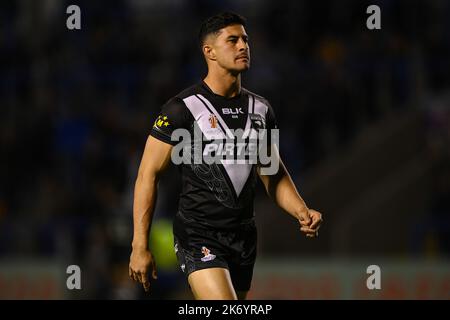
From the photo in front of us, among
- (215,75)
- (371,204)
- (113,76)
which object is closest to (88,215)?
(113,76)

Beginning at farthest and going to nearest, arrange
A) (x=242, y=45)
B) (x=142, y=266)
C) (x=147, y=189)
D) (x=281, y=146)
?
(x=281, y=146)
(x=242, y=45)
(x=147, y=189)
(x=142, y=266)

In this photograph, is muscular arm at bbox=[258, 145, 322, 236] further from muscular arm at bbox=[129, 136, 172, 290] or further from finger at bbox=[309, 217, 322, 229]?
muscular arm at bbox=[129, 136, 172, 290]

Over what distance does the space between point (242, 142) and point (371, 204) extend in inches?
264

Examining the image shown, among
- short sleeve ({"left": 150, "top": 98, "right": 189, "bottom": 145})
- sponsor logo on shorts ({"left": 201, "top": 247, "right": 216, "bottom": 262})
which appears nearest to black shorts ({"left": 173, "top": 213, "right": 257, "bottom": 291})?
sponsor logo on shorts ({"left": 201, "top": 247, "right": 216, "bottom": 262})

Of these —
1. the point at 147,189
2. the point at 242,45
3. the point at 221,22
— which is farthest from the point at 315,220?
the point at 221,22

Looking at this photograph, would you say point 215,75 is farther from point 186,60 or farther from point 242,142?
point 186,60

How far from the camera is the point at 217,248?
257 inches

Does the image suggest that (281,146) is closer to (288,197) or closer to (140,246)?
(288,197)

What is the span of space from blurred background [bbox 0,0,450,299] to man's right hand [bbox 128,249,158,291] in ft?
19.6

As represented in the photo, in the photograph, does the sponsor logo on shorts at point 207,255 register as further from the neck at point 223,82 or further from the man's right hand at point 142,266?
the neck at point 223,82

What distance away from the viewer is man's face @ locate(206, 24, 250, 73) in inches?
258

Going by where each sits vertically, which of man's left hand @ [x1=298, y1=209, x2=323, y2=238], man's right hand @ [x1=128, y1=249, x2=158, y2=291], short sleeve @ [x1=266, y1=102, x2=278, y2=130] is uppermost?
short sleeve @ [x1=266, y1=102, x2=278, y2=130]

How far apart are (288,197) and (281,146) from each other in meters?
6.81

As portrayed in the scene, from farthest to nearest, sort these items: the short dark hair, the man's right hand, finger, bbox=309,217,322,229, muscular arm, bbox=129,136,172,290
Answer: the short dark hair, finger, bbox=309,217,322,229, muscular arm, bbox=129,136,172,290, the man's right hand
